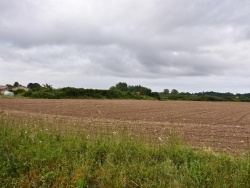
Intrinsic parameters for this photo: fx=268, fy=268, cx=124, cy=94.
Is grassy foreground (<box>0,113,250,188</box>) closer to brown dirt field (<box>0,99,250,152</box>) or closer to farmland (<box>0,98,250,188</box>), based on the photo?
farmland (<box>0,98,250,188</box>)

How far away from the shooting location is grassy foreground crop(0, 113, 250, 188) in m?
5.32

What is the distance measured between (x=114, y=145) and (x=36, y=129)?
2.89 m

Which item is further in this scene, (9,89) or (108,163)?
(9,89)

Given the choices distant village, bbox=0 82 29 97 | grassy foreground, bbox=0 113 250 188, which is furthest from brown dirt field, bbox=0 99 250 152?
distant village, bbox=0 82 29 97

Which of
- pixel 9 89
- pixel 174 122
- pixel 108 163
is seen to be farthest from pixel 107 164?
pixel 9 89

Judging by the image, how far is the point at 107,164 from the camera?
604 cm

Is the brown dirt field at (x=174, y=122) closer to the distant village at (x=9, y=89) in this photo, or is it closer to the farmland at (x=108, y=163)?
the farmland at (x=108, y=163)

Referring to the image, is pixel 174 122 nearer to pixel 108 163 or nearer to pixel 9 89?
pixel 108 163

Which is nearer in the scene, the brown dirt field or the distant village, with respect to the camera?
the brown dirt field

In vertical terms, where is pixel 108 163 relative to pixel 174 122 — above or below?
above

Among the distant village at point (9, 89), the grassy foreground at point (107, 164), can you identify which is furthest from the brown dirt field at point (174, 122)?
the distant village at point (9, 89)

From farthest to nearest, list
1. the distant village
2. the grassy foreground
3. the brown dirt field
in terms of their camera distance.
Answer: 1. the distant village
2. the brown dirt field
3. the grassy foreground

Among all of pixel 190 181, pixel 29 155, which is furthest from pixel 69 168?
pixel 190 181

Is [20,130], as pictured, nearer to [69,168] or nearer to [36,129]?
[36,129]
